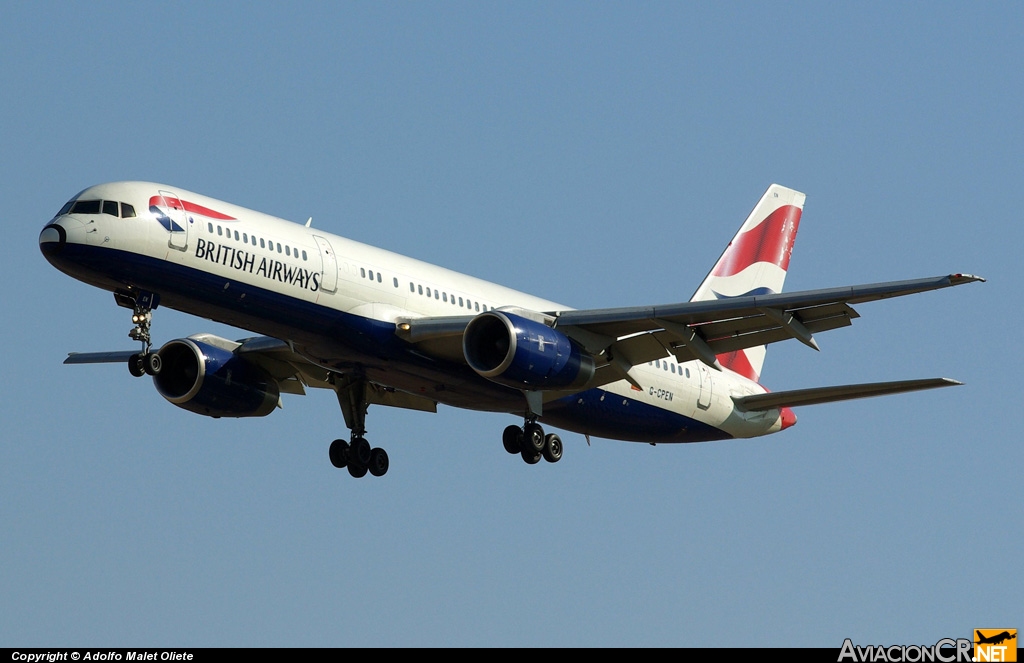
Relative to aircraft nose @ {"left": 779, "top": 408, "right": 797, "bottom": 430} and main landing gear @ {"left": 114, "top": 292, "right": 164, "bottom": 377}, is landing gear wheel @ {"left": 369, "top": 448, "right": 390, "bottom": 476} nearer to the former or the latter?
main landing gear @ {"left": 114, "top": 292, "right": 164, "bottom": 377}

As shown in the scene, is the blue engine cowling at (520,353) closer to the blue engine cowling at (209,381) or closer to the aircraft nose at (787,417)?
the blue engine cowling at (209,381)

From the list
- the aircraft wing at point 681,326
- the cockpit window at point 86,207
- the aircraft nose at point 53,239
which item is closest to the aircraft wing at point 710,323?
the aircraft wing at point 681,326

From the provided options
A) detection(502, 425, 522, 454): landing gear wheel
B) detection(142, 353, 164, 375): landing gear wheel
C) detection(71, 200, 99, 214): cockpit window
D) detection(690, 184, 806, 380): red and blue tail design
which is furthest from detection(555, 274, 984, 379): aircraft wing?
detection(71, 200, 99, 214): cockpit window

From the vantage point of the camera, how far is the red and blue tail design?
161ft

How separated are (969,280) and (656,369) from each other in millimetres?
13457

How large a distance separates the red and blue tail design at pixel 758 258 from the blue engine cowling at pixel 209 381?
1439 cm

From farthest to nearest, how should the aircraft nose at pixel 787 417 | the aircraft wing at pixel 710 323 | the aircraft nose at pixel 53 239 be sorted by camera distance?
the aircraft nose at pixel 787 417 → the aircraft wing at pixel 710 323 → the aircraft nose at pixel 53 239

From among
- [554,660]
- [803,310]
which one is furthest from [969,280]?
[554,660]

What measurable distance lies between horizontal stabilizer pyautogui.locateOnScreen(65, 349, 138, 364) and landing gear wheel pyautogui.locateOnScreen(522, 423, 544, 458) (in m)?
12.9

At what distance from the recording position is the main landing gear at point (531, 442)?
41406 mm

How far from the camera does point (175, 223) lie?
35594 millimetres

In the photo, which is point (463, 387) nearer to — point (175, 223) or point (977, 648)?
point (175, 223)

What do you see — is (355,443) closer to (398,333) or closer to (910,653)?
(398,333)

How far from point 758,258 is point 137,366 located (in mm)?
22685
